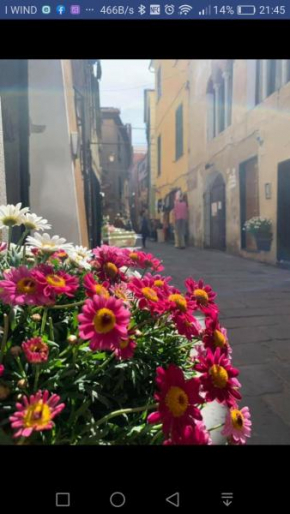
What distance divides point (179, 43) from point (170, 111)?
32.7 ft

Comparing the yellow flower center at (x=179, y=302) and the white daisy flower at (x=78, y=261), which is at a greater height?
the white daisy flower at (x=78, y=261)

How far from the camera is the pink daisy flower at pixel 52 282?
0.52 meters

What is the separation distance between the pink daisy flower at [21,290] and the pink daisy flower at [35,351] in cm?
5

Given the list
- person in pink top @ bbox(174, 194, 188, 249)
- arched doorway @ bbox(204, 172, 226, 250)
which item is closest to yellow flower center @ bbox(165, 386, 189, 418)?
arched doorway @ bbox(204, 172, 226, 250)

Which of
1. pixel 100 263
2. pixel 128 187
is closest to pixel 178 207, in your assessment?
pixel 100 263

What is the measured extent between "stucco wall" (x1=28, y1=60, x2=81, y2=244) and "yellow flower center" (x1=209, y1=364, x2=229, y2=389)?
7.19 feet

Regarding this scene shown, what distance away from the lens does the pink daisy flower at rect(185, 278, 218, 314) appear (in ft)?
2.14

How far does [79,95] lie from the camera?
3.87m

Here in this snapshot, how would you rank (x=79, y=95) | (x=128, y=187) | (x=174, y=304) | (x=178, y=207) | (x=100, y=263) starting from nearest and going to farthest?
(x=174, y=304) → (x=100, y=263) → (x=79, y=95) → (x=178, y=207) → (x=128, y=187)

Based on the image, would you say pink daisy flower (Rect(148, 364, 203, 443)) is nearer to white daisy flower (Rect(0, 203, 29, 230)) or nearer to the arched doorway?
white daisy flower (Rect(0, 203, 29, 230))

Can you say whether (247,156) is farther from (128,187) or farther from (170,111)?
(128,187)

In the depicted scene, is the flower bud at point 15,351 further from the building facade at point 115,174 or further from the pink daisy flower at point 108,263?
the building facade at point 115,174
